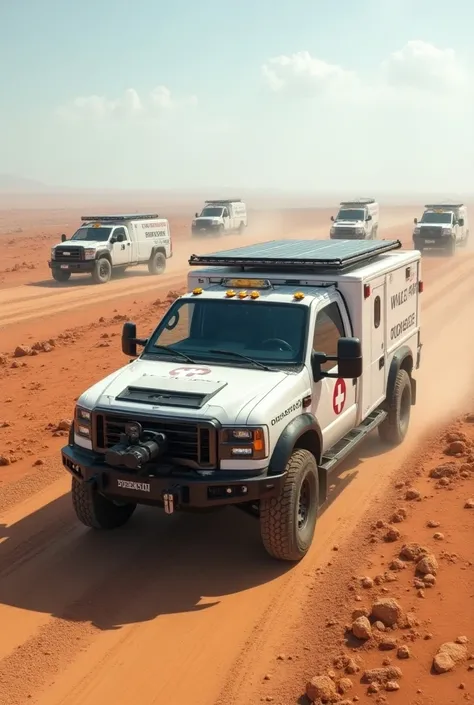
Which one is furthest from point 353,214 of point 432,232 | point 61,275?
point 61,275

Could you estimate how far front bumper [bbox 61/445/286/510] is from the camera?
5.91m

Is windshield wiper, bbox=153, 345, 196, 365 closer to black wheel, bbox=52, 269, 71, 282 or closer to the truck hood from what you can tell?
the truck hood

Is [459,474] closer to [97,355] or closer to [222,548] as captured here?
[222,548]

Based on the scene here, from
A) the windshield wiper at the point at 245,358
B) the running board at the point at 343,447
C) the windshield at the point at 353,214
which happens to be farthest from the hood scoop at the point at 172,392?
the windshield at the point at 353,214

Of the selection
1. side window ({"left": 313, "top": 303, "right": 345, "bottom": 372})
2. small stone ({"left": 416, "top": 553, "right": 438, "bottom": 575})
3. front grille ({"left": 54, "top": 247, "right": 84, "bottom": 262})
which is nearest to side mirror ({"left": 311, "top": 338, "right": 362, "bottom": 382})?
side window ({"left": 313, "top": 303, "right": 345, "bottom": 372})

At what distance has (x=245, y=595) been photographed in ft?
19.8

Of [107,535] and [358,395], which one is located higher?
[358,395]

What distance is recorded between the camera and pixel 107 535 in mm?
7051

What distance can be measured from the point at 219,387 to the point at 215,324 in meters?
1.20

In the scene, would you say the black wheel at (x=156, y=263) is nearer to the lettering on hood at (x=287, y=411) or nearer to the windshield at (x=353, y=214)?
the windshield at (x=353, y=214)

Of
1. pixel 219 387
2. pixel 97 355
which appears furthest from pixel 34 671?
pixel 97 355

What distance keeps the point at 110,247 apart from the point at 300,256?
732 inches

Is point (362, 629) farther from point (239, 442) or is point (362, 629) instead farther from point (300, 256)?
point (300, 256)

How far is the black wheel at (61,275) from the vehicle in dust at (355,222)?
14031 millimetres
